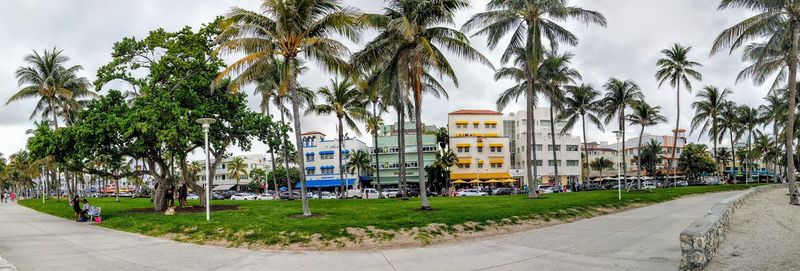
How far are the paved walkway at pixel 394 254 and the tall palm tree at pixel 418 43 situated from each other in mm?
7337

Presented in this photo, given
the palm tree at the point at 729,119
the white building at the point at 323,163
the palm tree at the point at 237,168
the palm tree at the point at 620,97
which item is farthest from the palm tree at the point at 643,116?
the palm tree at the point at 237,168

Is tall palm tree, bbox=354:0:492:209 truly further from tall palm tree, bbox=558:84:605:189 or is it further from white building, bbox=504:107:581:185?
white building, bbox=504:107:581:185

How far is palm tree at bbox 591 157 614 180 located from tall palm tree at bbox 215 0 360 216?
76976mm

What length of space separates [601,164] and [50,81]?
8056 centimetres

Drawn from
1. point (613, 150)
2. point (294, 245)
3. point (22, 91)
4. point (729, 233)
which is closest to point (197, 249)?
point (294, 245)

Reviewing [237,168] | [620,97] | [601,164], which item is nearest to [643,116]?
[620,97]

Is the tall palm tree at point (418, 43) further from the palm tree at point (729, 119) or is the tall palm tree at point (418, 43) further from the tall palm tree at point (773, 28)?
the palm tree at point (729, 119)

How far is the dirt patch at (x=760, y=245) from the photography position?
922 centimetres

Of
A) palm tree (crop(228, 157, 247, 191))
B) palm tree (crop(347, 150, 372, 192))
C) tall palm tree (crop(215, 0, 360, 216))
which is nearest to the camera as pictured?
tall palm tree (crop(215, 0, 360, 216))

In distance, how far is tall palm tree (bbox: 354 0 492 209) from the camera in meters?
19.0

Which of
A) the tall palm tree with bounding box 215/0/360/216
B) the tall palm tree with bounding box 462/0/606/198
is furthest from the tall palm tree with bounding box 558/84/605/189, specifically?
the tall palm tree with bounding box 215/0/360/216

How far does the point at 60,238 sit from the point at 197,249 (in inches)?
227

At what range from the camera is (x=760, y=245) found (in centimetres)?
1166

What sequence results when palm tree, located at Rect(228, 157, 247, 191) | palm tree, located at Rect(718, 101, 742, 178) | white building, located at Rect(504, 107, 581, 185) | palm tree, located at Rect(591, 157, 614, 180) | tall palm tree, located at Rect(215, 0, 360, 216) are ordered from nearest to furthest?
tall palm tree, located at Rect(215, 0, 360, 216)
palm tree, located at Rect(718, 101, 742, 178)
white building, located at Rect(504, 107, 581, 185)
palm tree, located at Rect(591, 157, 614, 180)
palm tree, located at Rect(228, 157, 247, 191)
